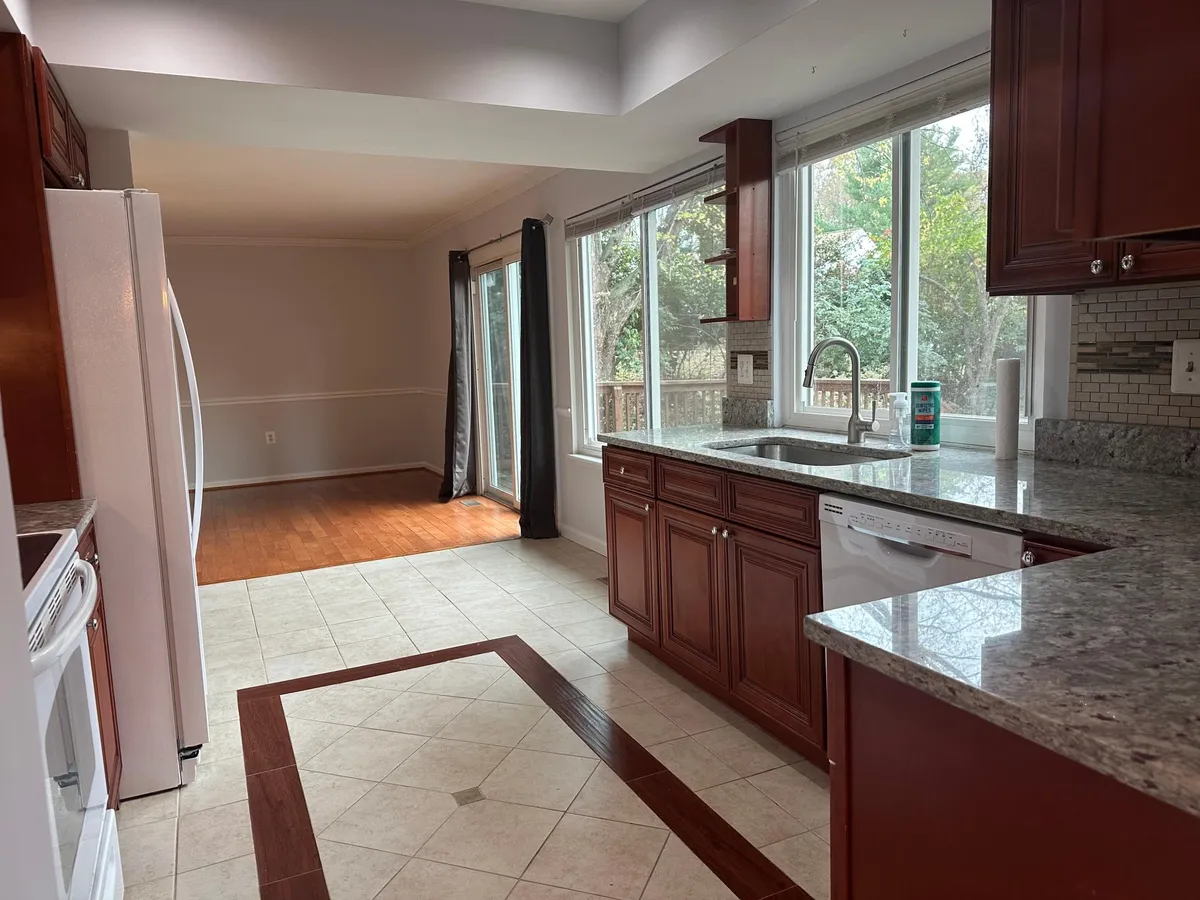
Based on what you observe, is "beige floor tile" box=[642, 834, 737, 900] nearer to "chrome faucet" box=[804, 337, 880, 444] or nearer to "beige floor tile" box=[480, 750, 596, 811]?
"beige floor tile" box=[480, 750, 596, 811]

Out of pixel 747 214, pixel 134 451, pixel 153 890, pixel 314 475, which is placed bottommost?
pixel 153 890

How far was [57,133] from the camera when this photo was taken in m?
2.38

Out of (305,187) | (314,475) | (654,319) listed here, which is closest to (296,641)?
(654,319)

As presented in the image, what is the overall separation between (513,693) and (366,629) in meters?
1.07

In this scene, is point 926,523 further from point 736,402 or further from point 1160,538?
point 736,402

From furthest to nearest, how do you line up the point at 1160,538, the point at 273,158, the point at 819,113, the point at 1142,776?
the point at 273,158 < the point at 819,113 < the point at 1160,538 < the point at 1142,776

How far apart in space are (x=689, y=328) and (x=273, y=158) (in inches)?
101

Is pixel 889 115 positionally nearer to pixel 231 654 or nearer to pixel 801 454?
pixel 801 454

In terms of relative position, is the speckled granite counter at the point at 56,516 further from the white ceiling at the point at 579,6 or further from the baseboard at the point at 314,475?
the baseboard at the point at 314,475

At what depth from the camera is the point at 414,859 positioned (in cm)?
202

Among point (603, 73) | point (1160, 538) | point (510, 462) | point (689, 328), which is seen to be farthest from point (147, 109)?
point (510, 462)

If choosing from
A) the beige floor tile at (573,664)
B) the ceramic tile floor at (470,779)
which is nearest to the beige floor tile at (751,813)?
the ceramic tile floor at (470,779)

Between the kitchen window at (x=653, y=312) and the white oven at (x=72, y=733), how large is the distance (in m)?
2.67

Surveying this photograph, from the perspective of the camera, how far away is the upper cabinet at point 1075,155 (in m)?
1.10
